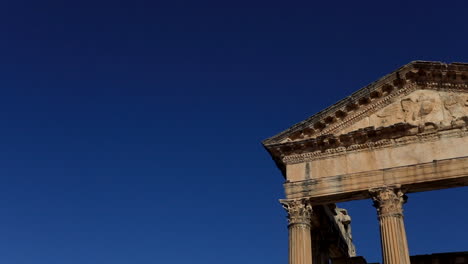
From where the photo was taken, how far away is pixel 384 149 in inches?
666

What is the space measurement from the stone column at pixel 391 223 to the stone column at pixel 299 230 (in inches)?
89.7

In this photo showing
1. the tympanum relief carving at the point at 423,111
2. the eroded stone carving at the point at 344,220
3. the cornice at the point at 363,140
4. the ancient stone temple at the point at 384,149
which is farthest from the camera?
the eroded stone carving at the point at 344,220

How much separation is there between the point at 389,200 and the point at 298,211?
116 inches

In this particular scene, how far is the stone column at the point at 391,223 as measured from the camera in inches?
595

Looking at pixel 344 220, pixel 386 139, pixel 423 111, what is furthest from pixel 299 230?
pixel 344 220

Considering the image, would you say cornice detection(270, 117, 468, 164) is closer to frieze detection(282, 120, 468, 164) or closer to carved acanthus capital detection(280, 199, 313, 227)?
frieze detection(282, 120, 468, 164)

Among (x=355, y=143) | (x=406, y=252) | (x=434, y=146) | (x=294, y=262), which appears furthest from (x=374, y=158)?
(x=294, y=262)

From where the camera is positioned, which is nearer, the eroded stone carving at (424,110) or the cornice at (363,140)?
the cornice at (363,140)

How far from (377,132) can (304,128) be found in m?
2.51

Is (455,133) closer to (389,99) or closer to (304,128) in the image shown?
(389,99)

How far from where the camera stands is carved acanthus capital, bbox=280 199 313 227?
17.0 meters

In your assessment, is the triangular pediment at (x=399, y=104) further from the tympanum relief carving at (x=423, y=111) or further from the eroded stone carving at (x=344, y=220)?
the eroded stone carving at (x=344, y=220)

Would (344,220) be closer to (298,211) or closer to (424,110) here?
(298,211)

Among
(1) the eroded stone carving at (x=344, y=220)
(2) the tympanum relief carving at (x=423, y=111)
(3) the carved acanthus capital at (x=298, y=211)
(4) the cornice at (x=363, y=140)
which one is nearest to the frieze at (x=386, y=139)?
(4) the cornice at (x=363, y=140)
